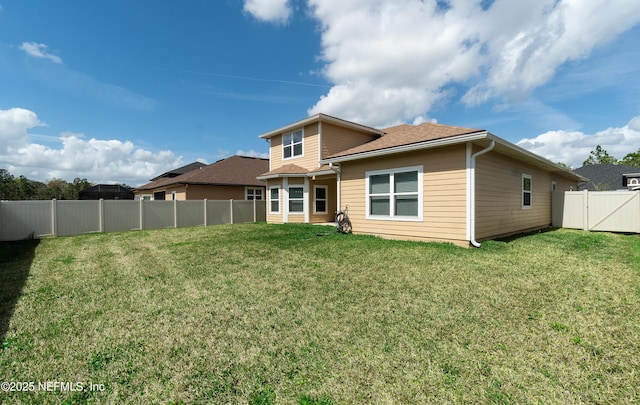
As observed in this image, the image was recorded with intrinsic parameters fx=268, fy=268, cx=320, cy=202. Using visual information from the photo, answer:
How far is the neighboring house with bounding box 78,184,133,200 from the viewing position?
31.6 metres

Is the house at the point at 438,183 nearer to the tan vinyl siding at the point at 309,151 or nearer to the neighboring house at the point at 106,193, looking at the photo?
the tan vinyl siding at the point at 309,151

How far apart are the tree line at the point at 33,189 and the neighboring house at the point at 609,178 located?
61.5 m

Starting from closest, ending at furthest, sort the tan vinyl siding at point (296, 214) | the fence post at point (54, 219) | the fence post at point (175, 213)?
the fence post at point (54, 219), the tan vinyl siding at point (296, 214), the fence post at point (175, 213)

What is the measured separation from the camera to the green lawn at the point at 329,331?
2146mm

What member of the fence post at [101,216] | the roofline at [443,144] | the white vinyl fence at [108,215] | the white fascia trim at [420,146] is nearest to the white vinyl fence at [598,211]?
the roofline at [443,144]

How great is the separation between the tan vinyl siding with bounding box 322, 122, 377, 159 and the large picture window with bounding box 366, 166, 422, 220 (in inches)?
187

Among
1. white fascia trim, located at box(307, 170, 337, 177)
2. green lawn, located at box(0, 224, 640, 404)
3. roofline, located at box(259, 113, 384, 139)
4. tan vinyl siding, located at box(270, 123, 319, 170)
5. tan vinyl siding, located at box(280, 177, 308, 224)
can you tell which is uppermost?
roofline, located at box(259, 113, 384, 139)

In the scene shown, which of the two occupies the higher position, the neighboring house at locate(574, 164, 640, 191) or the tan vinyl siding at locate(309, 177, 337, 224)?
the neighboring house at locate(574, 164, 640, 191)

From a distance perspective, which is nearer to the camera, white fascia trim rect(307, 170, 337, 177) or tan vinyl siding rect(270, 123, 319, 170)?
white fascia trim rect(307, 170, 337, 177)

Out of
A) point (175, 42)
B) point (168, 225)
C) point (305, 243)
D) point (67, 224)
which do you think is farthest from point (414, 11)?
point (67, 224)

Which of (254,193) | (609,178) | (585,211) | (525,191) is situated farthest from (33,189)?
(609,178)

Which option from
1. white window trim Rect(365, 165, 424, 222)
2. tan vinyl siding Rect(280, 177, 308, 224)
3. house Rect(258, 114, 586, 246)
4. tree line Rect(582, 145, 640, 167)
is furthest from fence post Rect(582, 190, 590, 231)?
tree line Rect(582, 145, 640, 167)

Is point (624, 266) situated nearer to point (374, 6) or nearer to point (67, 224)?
point (374, 6)

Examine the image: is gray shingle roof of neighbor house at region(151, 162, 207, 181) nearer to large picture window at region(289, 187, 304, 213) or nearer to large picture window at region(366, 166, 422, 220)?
large picture window at region(289, 187, 304, 213)
